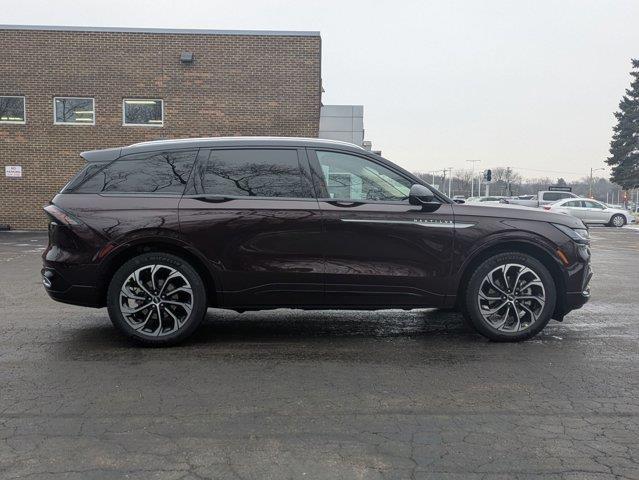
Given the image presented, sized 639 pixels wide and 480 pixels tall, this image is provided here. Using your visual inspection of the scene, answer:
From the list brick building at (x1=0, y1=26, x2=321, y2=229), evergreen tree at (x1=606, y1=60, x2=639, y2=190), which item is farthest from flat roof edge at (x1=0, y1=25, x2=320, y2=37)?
evergreen tree at (x1=606, y1=60, x2=639, y2=190)

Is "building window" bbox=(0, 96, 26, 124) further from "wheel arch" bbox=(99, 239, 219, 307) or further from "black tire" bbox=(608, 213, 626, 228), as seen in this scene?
"black tire" bbox=(608, 213, 626, 228)

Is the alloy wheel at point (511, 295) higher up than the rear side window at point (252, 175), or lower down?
lower down

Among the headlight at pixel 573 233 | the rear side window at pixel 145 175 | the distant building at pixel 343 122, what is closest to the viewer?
the rear side window at pixel 145 175

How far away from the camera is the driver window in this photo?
505 cm

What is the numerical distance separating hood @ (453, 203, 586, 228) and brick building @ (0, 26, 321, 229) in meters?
13.3

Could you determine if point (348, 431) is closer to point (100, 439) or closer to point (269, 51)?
point (100, 439)

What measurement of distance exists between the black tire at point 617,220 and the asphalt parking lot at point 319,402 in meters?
27.6

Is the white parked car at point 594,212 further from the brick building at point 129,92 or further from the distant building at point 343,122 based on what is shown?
the brick building at point 129,92

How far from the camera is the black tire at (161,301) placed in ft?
16.1

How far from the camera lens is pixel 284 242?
4.93 meters

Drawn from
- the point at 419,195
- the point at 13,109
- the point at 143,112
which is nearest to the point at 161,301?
the point at 419,195

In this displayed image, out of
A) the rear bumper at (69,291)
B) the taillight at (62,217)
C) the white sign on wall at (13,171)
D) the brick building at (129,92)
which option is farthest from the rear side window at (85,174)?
the white sign on wall at (13,171)

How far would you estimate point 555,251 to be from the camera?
5133 millimetres

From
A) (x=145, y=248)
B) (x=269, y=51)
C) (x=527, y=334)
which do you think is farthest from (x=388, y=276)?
(x=269, y=51)
